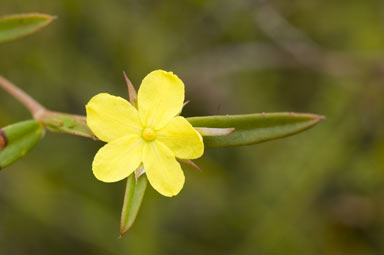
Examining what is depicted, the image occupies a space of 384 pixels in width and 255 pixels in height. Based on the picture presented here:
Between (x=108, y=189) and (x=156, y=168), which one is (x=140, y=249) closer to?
(x=108, y=189)

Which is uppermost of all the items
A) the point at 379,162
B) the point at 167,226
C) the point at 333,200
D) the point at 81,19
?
the point at 81,19

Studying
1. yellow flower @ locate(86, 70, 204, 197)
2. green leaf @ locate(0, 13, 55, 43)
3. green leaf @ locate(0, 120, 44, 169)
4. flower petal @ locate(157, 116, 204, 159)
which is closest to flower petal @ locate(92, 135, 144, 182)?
yellow flower @ locate(86, 70, 204, 197)

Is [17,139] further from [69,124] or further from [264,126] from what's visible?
[264,126]

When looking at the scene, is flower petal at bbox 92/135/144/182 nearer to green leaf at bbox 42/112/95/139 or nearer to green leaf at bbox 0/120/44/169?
green leaf at bbox 42/112/95/139

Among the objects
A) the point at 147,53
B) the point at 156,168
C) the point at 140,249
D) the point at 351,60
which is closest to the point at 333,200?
the point at 351,60

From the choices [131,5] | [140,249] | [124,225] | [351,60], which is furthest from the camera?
[131,5]

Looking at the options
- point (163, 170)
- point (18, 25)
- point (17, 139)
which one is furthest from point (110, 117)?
point (18, 25)

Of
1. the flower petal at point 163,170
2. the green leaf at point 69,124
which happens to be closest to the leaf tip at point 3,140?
the green leaf at point 69,124

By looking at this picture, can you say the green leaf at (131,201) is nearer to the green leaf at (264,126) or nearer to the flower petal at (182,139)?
the flower petal at (182,139)

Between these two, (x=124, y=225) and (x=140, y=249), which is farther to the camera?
(x=140, y=249)
